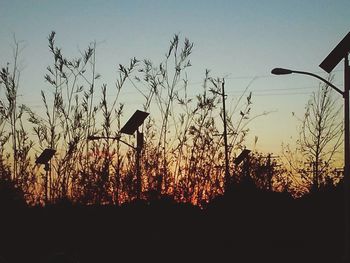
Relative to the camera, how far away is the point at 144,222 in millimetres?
22766

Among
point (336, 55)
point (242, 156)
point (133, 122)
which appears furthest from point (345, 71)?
point (242, 156)

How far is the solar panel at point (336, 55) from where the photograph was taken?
1694 cm

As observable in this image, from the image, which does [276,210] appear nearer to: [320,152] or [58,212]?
[58,212]

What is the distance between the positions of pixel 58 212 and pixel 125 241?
467 centimetres

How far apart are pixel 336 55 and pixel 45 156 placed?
1440 cm

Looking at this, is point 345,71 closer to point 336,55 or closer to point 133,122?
point 336,55

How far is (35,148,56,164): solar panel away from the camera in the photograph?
26.1 m

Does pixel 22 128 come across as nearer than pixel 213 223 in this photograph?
No

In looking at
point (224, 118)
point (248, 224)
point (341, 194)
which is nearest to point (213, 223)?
point (248, 224)

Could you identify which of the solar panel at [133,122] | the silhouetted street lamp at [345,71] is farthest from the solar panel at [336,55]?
the solar panel at [133,122]

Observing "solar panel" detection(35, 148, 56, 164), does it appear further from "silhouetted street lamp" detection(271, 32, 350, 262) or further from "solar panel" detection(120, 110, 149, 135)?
"silhouetted street lamp" detection(271, 32, 350, 262)

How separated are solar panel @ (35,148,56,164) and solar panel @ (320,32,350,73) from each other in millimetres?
13753

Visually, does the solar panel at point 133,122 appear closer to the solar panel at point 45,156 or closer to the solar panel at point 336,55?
the solar panel at point 336,55

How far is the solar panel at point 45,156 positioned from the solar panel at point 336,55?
13.8m
